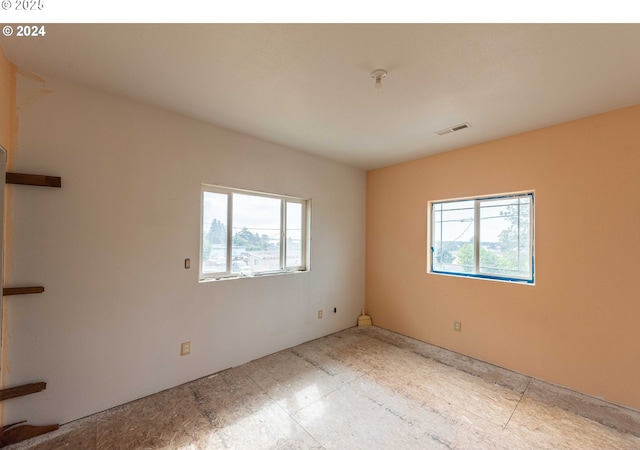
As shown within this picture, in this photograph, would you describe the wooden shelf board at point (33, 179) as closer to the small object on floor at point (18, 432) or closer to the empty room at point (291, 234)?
the empty room at point (291, 234)

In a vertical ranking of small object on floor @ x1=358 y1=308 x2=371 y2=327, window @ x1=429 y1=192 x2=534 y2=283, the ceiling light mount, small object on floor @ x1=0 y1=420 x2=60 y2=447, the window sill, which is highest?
the ceiling light mount

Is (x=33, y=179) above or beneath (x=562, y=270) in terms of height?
above

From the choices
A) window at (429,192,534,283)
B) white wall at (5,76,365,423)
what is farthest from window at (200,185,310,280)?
window at (429,192,534,283)

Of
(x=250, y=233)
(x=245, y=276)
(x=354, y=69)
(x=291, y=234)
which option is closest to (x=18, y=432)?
(x=245, y=276)

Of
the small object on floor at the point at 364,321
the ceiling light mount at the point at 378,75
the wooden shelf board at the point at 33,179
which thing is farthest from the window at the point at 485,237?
the wooden shelf board at the point at 33,179

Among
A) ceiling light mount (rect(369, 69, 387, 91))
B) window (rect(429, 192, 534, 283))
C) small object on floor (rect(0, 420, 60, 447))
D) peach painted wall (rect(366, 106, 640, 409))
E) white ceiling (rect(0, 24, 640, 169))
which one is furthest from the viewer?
window (rect(429, 192, 534, 283))

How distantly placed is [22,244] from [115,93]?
4.26ft

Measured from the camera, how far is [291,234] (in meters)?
3.40

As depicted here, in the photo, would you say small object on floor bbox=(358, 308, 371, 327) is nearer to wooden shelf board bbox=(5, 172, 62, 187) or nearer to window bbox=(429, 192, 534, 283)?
window bbox=(429, 192, 534, 283)

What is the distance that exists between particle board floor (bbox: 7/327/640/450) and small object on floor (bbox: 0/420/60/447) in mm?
45

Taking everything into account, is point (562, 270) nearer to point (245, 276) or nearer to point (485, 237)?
point (485, 237)

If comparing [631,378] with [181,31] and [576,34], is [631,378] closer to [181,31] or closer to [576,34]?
[576,34]

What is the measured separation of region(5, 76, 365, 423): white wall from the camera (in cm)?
177

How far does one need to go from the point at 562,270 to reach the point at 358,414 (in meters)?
2.33
